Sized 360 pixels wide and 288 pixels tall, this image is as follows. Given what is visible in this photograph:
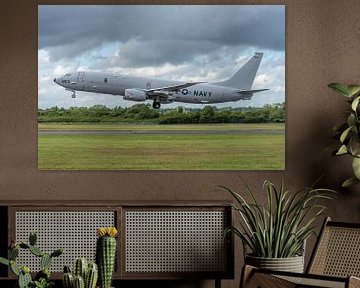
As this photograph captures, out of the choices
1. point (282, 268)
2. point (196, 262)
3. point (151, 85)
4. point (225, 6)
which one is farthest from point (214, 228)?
point (225, 6)

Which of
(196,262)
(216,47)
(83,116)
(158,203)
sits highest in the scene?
(216,47)

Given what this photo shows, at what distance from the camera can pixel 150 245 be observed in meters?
5.75

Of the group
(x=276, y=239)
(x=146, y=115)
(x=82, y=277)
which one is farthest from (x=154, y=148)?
(x=82, y=277)

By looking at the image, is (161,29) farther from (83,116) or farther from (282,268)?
(282,268)

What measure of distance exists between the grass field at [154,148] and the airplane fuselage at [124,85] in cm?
24

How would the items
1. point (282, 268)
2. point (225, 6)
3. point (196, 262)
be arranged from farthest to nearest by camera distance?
point (225, 6) < point (196, 262) < point (282, 268)

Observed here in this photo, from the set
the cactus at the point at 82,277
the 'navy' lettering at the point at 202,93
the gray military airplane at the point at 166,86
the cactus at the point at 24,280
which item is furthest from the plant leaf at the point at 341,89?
the cactus at the point at 24,280

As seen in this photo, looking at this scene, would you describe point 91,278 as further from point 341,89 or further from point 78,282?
point 341,89

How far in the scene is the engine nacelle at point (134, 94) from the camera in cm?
618

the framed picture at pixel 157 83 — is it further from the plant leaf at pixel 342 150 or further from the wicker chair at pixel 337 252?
the wicker chair at pixel 337 252

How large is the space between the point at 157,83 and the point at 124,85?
0.24 metres

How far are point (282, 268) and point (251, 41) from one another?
1.74m

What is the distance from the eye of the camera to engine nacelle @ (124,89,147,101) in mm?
6176

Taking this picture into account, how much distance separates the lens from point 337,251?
510 centimetres
